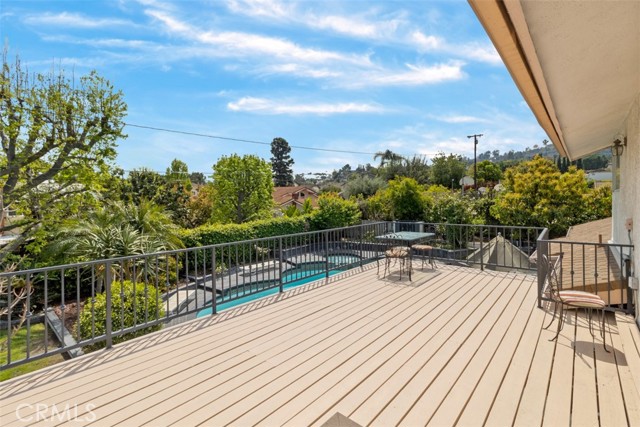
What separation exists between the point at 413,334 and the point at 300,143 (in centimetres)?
2062

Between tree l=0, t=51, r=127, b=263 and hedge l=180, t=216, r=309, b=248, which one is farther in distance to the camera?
hedge l=180, t=216, r=309, b=248

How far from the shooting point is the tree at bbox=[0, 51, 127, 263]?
295 inches

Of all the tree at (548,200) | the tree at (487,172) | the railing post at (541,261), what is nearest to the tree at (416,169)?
the tree at (487,172)

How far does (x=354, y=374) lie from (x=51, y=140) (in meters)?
9.29

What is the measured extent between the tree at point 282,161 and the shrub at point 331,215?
3333 cm

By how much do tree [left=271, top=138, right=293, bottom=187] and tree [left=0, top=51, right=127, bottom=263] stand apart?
38898 mm

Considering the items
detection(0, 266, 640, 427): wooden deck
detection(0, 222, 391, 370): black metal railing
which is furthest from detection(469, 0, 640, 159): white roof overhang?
detection(0, 222, 391, 370): black metal railing

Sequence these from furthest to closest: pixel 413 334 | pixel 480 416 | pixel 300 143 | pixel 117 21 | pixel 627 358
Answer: pixel 300 143 < pixel 117 21 < pixel 413 334 < pixel 627 358 < pixel 480 416

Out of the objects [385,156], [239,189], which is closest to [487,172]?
[385,156]

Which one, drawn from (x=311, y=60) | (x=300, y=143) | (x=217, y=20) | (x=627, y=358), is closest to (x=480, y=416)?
(x=627, y=358)

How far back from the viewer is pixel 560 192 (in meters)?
10.5

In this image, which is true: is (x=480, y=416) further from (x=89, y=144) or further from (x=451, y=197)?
(x=451, y=197)

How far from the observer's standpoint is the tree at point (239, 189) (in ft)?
53.5

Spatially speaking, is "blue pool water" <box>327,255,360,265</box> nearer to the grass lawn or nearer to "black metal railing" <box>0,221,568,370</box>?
"black metal railing" <box>0,221,568,370</box>
